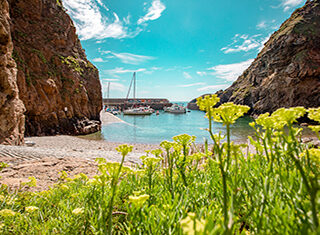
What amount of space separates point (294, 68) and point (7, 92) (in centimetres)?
4379

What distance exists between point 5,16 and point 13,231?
1088cm

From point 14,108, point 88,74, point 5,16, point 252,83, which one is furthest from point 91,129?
point 252,83

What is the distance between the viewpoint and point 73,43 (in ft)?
71.4

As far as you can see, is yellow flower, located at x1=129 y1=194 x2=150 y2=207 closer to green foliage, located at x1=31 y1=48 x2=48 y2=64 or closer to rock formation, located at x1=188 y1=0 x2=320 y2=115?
green foliage, located at x1=31 y1=48 x2=48 y2=64

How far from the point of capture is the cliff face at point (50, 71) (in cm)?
1523

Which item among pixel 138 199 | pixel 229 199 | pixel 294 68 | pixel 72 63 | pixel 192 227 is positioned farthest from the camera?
pixel 294 68

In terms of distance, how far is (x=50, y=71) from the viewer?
17.3 meters

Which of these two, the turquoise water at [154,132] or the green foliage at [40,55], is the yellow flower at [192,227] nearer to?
the turquoise water at [154,132]

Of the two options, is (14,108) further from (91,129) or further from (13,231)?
(91,129)

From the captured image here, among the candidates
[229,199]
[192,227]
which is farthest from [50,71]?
[192,227]

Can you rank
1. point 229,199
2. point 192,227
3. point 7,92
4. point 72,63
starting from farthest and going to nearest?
point 72,63
point 7,92
point 229,199
point 192,227

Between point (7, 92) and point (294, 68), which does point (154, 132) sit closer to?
point (7, 92)

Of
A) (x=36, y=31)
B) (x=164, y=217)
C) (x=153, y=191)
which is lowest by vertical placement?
(x=153, y=191)

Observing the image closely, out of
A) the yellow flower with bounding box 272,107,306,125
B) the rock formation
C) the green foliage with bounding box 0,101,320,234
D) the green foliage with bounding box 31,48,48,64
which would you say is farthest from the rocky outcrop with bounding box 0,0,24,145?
the rock formation
